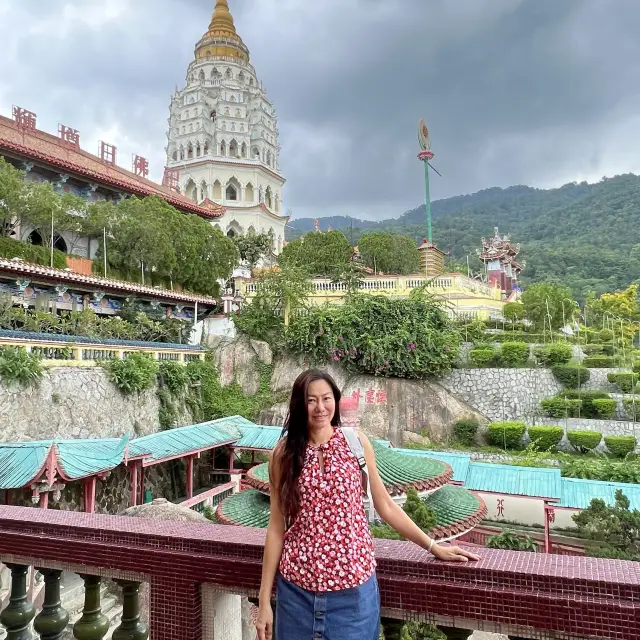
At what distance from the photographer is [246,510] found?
7293 mm

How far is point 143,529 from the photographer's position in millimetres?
2006

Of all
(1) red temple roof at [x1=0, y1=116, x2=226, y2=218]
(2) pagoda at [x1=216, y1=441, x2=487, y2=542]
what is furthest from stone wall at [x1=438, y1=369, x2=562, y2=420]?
(1) red temple roof at [x1=0, y1=116, x2=226, y2=218]

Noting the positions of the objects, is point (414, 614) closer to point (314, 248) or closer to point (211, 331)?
point (211, 331)

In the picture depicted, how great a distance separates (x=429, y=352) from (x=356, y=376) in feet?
9.80

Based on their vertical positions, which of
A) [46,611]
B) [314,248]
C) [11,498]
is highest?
[314,248]

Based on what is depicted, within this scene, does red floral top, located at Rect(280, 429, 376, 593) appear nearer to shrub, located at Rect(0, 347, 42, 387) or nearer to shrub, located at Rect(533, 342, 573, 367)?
shrub, located at Rect(0, 347, 42, 387)

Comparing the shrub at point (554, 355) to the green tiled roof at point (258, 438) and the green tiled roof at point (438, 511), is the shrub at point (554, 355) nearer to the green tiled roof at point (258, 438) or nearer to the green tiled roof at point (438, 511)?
the green tiled roof at point (258, 438)

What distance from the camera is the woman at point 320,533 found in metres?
1.64

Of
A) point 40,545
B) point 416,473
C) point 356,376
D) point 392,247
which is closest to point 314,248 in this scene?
point 392,247

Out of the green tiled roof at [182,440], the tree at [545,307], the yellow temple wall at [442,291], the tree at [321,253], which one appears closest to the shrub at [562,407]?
the yellow temple wall at [442,291]

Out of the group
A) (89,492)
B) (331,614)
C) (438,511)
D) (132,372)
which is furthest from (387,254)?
(331,614)

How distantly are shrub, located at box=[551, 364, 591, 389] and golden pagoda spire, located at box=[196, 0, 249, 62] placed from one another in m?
37.0

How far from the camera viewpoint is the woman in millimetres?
1639

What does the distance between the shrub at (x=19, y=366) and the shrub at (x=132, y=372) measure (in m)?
2.30
